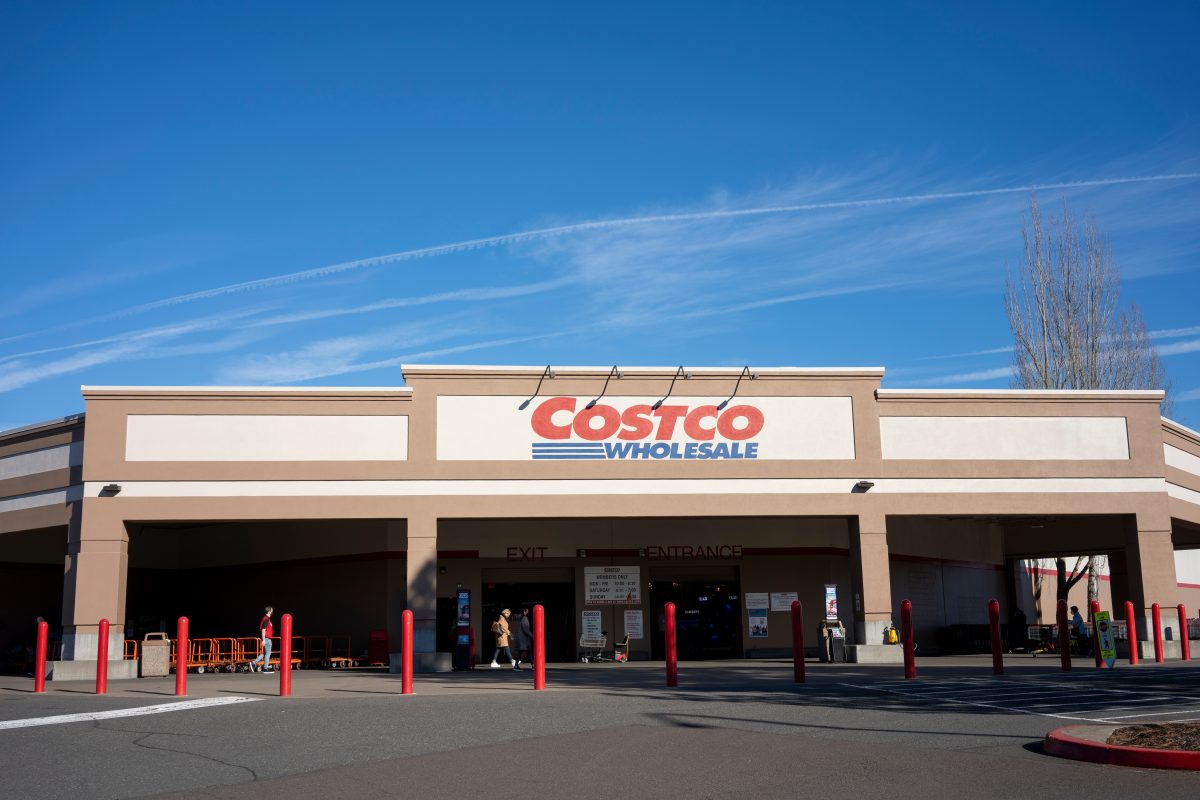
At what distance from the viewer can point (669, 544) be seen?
3136 cm

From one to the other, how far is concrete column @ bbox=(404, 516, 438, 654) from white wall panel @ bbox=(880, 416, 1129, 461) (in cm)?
1075

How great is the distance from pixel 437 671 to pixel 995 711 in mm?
14263

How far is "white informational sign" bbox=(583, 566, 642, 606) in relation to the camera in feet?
102

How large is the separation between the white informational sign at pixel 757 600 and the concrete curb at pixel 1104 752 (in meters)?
20.3

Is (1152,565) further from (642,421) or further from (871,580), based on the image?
(642,421)

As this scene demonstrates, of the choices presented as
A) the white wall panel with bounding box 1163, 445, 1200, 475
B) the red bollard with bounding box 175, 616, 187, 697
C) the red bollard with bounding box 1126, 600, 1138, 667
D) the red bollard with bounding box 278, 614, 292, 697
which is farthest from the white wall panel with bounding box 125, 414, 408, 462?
the white wall panel with bounding box 1163, 445, 1200, 475

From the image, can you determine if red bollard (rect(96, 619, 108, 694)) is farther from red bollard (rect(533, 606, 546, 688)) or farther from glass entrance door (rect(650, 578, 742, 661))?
glass entrance door (rect(650, 578, 742, 661))

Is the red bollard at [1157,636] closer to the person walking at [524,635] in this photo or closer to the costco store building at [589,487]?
the costco store building at [589,487]

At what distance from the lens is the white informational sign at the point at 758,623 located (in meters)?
31.5

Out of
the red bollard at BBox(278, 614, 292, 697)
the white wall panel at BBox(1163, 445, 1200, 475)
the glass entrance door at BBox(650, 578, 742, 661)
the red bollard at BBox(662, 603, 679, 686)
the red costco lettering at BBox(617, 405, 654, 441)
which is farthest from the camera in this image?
the glass entrance door at BBox(650, 578, 742, 661)

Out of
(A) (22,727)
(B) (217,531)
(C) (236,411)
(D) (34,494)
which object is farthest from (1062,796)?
(B) (217,531)

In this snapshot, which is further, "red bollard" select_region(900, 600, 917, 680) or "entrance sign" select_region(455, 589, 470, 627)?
"entrance sign" select_region(455, 589, 470, 627)

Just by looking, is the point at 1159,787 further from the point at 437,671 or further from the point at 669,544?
the point at 669,544

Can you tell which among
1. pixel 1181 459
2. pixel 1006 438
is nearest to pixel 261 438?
pixel 1006 438
